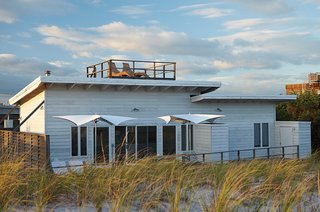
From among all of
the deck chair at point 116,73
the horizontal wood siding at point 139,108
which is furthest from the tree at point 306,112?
the deck chair at point 116,73

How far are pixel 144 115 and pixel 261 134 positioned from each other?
622 centimetres

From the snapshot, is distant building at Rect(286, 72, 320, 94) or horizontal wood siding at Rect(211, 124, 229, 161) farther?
distant building at Rect(286, 72, 320, 94)

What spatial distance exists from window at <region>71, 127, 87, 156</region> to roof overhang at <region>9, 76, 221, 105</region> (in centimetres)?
170

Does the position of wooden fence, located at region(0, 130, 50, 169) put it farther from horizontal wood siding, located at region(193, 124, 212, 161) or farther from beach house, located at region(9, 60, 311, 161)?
horizontal wood siding, located at region(193, 124, 212, 161)

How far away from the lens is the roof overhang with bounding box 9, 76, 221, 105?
1623 centimetres

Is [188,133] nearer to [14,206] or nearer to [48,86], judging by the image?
[48,86]

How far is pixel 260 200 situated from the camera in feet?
21.6

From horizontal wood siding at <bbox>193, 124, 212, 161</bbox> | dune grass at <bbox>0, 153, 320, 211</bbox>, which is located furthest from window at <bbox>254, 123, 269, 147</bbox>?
dune grass at <bbox>0, 153, 320, 211</bbox>

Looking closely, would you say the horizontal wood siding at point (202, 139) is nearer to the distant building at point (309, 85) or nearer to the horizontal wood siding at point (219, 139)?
the horizontal wood siding at point (219, 139)

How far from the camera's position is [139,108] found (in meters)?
18.4

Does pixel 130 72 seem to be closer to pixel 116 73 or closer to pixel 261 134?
pixel 116 73

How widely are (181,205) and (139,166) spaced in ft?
5.71

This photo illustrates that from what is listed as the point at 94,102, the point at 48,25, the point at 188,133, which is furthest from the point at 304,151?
the point at 48,25

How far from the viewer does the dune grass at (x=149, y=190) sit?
19.6ft
